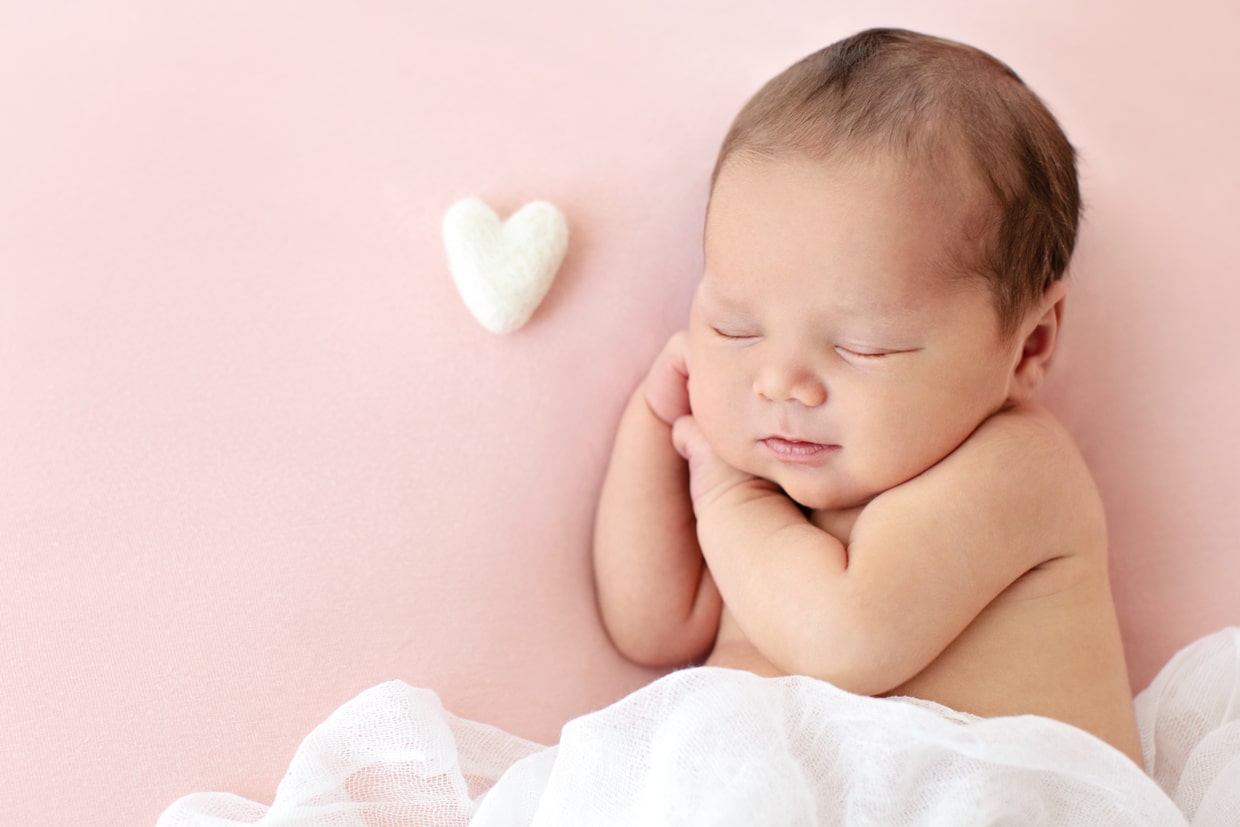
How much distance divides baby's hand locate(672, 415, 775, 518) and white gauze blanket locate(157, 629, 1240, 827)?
0.27 metres

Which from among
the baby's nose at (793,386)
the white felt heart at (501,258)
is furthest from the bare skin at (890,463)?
the white felt heart at (501,258)

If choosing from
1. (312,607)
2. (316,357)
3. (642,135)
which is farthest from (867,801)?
(642,135)

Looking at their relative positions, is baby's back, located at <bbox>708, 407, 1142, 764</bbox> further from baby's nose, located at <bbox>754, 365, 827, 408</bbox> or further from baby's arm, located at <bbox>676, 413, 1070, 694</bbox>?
baby's nose, located at <bbox>754, 365, 827, 408</bbox>

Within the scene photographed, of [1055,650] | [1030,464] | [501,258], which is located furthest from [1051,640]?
[501,258]

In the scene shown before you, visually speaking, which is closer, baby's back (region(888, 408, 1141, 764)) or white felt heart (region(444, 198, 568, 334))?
baby's back (region(888, 408, 1141, 764))

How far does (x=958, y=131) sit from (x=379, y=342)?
0.62 meters

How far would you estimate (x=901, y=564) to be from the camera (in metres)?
1.08

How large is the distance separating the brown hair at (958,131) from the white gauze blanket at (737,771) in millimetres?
413

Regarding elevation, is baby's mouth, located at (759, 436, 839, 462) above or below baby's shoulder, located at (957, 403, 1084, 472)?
above

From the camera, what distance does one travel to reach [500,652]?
1218mm

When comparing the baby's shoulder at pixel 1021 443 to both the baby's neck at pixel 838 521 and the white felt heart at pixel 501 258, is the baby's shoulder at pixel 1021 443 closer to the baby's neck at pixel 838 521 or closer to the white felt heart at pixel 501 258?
the baby's neck at pixel 838 521

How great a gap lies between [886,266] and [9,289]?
845 mm

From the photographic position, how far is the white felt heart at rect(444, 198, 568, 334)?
4.14 ft

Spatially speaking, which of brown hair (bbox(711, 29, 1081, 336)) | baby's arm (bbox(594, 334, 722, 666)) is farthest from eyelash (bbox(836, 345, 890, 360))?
baby's arm (bbox(594, 334, 722, 666))
